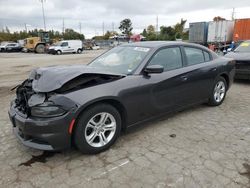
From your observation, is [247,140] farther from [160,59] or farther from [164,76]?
[160,59]

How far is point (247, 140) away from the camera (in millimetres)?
3336

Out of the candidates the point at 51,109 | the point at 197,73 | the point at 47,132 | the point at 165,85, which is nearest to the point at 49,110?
the point at 51,109

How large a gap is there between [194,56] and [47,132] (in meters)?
3.14

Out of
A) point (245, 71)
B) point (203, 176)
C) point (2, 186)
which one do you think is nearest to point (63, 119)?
point (2, 186)

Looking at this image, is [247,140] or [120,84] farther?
[247,140]

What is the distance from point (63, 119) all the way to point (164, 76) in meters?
1.82

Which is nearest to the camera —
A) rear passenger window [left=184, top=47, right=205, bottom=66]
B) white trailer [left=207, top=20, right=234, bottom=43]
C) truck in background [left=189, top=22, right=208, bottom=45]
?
rear passenger window [left=184, top=47, right=205, bottom=66]

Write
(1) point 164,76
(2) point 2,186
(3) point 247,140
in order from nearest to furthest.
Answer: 1. (2) point 2,186
2. (3) point 247,140
3. (1) point 164,76

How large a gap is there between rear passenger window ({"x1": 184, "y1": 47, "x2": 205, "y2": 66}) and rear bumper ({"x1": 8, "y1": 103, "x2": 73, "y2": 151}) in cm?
262

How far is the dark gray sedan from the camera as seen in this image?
2607 millimetres

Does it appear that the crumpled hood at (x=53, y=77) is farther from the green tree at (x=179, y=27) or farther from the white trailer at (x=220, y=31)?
the green tree at (x=179, y=27)

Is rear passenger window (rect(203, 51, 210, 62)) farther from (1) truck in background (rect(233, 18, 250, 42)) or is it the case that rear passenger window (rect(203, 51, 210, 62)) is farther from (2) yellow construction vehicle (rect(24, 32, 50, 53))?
(2) yellow construction vehicle (rect(24, 32, 50, 53))

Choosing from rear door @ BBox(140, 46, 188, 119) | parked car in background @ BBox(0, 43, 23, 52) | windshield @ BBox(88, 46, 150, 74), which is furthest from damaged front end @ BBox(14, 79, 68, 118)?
parked car in background @ BBox(0, 43, 23, 52)

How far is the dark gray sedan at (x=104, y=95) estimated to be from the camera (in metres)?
2.61
